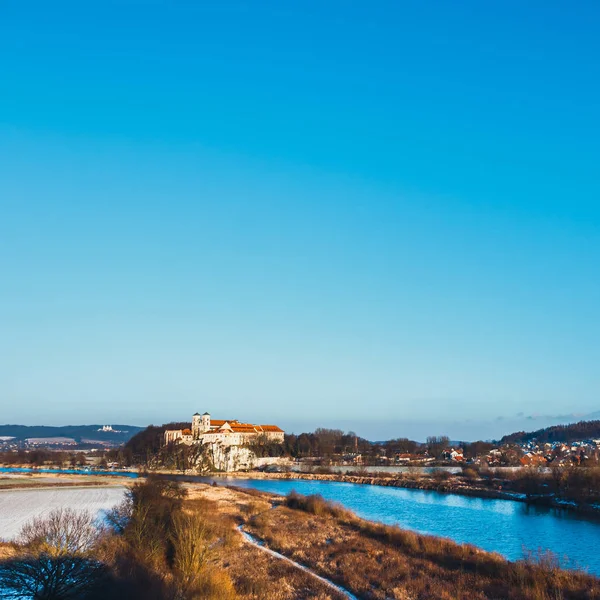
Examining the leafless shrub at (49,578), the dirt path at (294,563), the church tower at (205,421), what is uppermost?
the leafless shrub at (49,578)

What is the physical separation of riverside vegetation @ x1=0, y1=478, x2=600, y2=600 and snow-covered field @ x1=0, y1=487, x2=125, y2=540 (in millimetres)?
5852

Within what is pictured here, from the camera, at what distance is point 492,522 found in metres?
40.6

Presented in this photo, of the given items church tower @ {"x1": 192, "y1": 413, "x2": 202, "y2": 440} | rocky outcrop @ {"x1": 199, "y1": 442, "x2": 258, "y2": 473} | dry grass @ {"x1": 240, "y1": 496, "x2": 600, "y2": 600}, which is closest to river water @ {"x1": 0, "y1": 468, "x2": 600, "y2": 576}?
dry grass @ {"x1": 240, "y1": 496, "x2": 600, "y2": 600}

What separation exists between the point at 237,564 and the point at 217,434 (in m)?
109

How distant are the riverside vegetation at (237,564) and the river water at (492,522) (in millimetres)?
5600

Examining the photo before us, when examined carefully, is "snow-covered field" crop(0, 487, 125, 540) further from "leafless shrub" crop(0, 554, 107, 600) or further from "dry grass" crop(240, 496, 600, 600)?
"leafless shrub" crop(0, 554, 107, 600)

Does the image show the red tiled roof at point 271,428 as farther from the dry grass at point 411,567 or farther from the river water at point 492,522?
the dry grass at point 411,567

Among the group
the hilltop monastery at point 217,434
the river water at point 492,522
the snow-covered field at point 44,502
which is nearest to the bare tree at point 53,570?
the snow-covered field at point 44,502

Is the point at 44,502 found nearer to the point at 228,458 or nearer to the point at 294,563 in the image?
the point at 294,563

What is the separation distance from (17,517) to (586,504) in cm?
4581

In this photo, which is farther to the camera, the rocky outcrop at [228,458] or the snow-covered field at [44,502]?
the rocky outcrop at [228,458]

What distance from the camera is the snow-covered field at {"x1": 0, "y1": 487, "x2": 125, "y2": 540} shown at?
3322cm

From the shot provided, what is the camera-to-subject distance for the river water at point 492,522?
30391 millimetres

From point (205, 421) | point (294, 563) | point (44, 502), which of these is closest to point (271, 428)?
point (205, 421)
